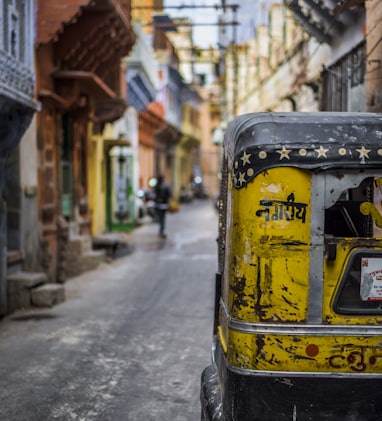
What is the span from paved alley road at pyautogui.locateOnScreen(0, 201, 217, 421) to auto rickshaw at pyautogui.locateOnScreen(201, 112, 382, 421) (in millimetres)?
2003

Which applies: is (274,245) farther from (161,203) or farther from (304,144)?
(161,203)

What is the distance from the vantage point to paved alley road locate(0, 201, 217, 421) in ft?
19.6

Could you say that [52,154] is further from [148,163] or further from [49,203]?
[148,163]

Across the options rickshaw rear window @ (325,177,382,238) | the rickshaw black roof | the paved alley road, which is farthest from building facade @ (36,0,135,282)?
the rickshaw black roof

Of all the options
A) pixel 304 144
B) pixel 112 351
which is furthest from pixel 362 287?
pixel 112 351

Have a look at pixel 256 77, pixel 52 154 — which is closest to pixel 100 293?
pixel 52 154

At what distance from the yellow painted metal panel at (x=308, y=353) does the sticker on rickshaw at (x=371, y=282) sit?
0.78 ft

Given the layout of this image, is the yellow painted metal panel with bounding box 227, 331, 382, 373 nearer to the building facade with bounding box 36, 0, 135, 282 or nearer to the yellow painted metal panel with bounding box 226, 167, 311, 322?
the yellow painted metal panel with bounding box 226, 167, 311, 322

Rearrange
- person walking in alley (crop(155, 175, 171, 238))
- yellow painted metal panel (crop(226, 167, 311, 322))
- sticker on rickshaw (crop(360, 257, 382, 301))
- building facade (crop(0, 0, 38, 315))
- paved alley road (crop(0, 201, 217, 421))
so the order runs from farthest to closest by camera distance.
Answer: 1. person walking in alley (crop(155, 175, 171, 238))
2. building facade (crop(0, 0, 38, 315))
3. paved alley road (crop(0, 201, 217, 421))
4. sticker on rickshaw (crop(360, 257, 382, 301))
5. yellow painted metal panel (crop(226, 167, 311, 322))

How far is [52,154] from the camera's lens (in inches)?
517

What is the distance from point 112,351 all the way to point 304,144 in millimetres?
4722

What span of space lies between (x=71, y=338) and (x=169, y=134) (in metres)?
36.6

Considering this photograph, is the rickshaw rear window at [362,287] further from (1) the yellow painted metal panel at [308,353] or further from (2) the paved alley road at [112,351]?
A: (2) the paved alley road at [112,351]

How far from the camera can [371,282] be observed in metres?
3.96
